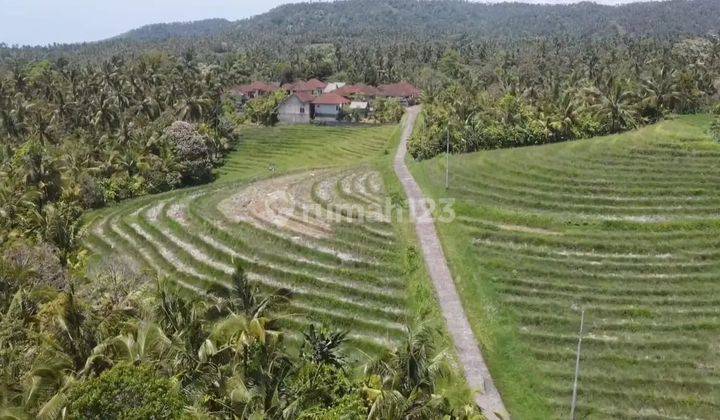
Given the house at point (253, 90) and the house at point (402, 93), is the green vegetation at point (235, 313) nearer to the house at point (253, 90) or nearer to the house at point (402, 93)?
the house at point (402, 93)

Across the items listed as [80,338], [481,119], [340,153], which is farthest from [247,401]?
[340,153]

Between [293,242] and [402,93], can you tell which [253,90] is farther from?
[293,242]

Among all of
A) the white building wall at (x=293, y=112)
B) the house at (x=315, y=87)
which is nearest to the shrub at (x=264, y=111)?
the white building wall at (x=293, y=112)

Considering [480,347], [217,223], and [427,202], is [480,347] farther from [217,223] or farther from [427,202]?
[217,223]

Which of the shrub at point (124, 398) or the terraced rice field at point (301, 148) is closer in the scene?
the shrub at point (124, 398)

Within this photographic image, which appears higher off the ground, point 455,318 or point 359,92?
point 359,92

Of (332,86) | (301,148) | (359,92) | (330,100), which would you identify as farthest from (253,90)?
(301,148)
